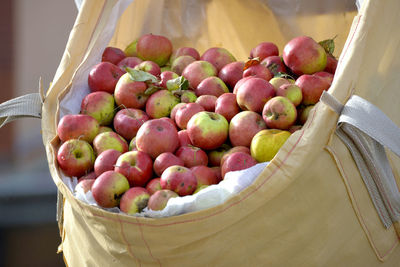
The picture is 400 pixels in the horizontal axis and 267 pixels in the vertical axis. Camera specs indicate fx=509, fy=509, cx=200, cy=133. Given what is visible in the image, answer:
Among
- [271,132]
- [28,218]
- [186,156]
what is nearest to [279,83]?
[271,132]

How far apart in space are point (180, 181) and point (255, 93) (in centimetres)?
34

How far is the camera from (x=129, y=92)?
1.55m

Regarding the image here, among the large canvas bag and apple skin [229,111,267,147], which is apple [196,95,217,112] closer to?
apple skin [229,111,267,147]

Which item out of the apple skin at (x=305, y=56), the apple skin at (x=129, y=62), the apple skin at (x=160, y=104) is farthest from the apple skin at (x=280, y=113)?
the apple skin at (x=129, y=62)

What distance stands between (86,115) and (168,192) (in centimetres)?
46

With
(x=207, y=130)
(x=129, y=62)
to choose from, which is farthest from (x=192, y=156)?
(x=129, y=62)

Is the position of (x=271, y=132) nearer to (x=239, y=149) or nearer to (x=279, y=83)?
(x=239, y=149)

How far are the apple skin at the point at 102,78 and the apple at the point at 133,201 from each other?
1.72ft

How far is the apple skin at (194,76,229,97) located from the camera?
1.54 metres

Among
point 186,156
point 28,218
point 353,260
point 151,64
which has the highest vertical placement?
point 151,64

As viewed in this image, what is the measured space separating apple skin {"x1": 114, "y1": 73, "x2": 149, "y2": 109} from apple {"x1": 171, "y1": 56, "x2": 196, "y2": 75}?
0.20 meters

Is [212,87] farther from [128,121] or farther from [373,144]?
[373,144]

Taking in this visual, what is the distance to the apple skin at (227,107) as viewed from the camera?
142 centimetres

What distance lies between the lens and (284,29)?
1.85 m
